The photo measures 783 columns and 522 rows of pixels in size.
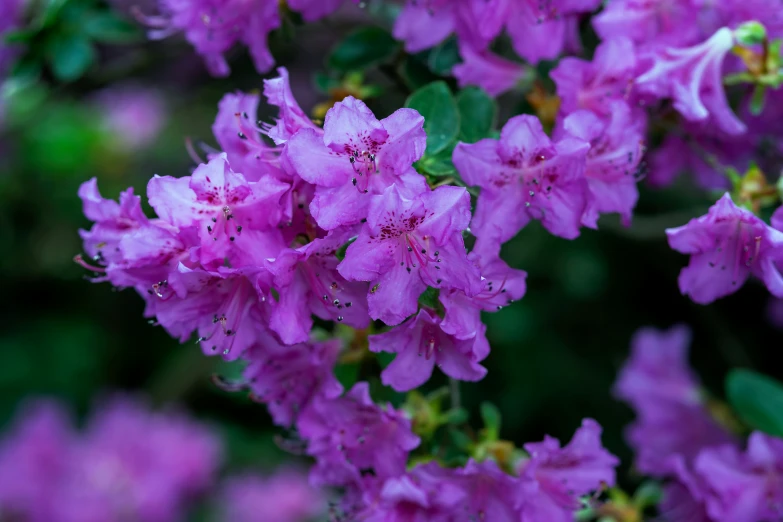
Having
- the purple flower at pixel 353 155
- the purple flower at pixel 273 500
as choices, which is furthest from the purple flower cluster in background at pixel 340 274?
the purple flower at pixel 273 500

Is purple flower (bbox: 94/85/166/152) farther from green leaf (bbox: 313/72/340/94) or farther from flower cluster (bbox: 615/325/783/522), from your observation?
flower cluster (bbox: 615/325/783/522)

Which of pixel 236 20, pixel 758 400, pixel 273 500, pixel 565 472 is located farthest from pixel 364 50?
pixel 273 500

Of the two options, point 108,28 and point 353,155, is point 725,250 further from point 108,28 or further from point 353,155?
point 108,28

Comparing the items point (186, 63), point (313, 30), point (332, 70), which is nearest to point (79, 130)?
point (186, 63)

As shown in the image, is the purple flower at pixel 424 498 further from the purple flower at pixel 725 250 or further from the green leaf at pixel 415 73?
the green leaf at pixel 415 73

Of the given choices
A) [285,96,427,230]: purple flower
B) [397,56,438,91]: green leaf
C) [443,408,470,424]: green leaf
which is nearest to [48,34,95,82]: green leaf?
[397,56,438,91]: green leaf

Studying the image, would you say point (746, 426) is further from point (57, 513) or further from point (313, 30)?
point (57, 513)
